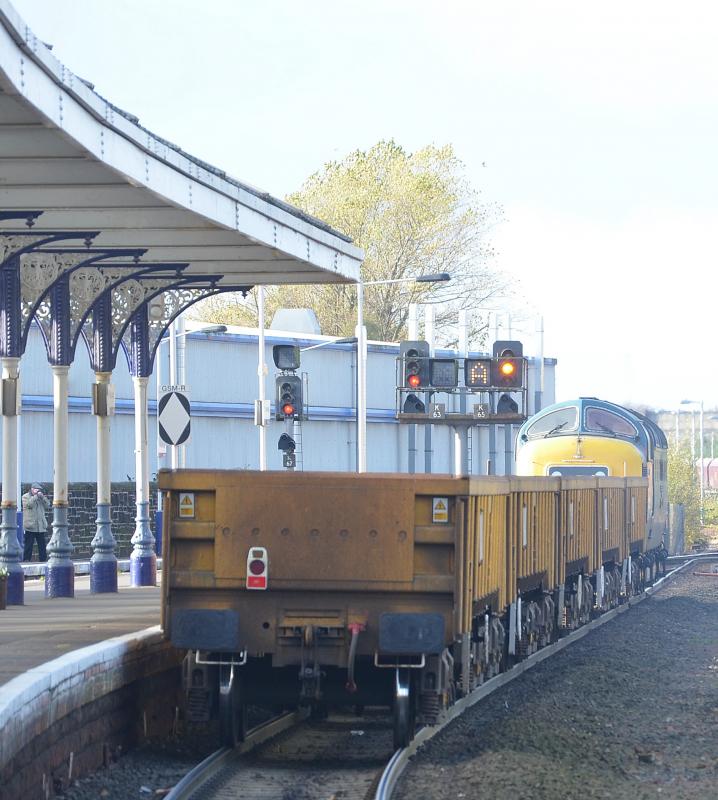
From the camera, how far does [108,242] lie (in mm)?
18438

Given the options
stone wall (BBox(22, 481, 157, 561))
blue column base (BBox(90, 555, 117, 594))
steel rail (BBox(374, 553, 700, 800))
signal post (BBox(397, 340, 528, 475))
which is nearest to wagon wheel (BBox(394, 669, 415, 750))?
steel rail (BBox(374, 553, 700, 800))

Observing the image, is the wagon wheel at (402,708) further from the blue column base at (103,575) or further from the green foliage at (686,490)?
the green foliage at (686,490)

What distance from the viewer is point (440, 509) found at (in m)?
11.5

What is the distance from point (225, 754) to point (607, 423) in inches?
677

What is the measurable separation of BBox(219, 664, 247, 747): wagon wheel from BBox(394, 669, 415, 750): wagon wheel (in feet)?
4.02

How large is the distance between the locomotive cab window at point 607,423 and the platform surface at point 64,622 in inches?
351

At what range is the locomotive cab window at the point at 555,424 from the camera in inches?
1094

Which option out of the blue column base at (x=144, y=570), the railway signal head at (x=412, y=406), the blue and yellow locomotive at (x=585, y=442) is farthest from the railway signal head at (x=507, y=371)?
the blue column base at (x=144, y=570)

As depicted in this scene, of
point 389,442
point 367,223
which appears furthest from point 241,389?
point 367,223

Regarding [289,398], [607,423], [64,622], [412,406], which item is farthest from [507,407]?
[64,622]

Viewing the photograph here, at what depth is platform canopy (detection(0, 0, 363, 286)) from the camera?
12.3 meters

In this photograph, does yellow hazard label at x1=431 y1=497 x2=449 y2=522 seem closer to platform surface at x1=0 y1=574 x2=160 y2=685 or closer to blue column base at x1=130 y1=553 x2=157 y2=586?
platform surface at x1=0 y1=574 x2=160 y2=685

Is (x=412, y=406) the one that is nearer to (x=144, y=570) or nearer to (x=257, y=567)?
(x=144, y=570)

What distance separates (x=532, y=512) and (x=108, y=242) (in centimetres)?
604
